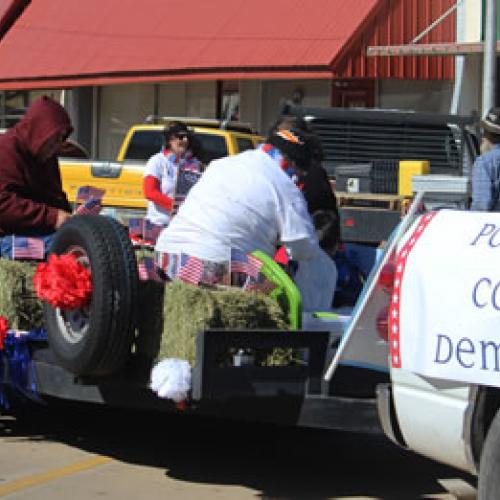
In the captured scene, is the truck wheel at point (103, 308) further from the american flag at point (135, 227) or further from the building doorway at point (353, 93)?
the building doorway at point (353, 93)

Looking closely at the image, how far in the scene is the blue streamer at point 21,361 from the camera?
7.20 m

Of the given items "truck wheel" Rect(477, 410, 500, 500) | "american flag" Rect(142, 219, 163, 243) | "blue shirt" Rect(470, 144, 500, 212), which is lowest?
"truck wheel" Rect(477, 410, 500, 500)

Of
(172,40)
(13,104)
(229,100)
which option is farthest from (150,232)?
(13,104)

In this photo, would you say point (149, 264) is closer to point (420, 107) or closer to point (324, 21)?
point (324, 21)

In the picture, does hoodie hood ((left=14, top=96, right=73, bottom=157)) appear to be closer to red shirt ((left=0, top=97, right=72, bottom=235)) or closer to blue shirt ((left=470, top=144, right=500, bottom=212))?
red shirt ((left=0, top=97, right=72, bottom=235))

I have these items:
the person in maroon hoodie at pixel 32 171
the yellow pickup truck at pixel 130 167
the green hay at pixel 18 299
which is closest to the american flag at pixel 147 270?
the green hay at pixel 18 299

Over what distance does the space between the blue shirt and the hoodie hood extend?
277 centimetres

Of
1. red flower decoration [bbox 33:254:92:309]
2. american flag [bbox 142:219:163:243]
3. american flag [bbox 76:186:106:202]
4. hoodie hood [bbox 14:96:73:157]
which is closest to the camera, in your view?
red flower decoration [bbox 33:254:92:309]

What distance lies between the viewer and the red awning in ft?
62.7

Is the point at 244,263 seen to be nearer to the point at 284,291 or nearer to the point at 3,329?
the point at 284,291

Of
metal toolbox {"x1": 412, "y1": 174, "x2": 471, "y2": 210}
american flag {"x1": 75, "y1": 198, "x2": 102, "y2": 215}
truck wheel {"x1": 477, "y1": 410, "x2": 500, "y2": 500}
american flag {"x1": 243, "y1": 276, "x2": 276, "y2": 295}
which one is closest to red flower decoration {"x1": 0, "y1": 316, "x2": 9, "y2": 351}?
american flag {"x1": 75, "y1": 198, "x2": 102, "y2": 215}

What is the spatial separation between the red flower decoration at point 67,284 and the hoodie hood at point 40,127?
1.61 m

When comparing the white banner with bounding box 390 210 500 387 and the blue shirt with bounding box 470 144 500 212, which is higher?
the blue shirt with bounding box 470 144 500 212

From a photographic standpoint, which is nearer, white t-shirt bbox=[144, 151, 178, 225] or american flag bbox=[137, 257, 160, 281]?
american flag bbox=[137, 257, 160, 281]
